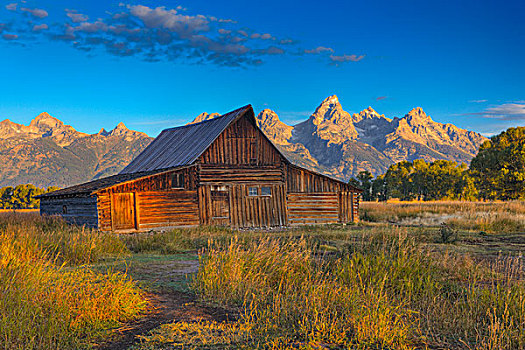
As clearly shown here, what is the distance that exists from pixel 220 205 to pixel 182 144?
21.4 feet

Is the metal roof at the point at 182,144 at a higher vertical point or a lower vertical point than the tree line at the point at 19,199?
higher

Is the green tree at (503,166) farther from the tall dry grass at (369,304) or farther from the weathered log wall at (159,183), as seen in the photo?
the tall dry grass at (369,304)

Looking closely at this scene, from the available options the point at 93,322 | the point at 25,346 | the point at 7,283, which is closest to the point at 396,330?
the point at 93,322

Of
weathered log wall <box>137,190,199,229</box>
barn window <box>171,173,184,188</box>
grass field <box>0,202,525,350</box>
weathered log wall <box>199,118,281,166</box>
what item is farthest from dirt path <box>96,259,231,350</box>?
weathered log wall <box>199,118,281,166</box>

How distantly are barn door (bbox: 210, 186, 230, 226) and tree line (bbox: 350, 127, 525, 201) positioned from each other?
1350 inches

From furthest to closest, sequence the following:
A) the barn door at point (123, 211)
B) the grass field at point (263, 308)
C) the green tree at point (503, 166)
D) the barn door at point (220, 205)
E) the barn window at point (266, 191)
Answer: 1. the green tree at point (503, 166)
2. the barn window at point (266, 191)
3. the barn door at point (220, 205)
4. the barn door at point (123, 211)
5. the grass field at point (263, 308)

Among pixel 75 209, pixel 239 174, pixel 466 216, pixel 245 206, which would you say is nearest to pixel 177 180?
pixel 239 174

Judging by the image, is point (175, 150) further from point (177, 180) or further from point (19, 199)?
point (19, 199)

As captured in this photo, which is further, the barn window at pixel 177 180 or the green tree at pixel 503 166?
the green tree at pixel 503 166

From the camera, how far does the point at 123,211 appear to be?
2498 centimetres

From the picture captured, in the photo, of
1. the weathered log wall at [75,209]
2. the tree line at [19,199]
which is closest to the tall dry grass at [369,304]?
the weathered log wall at [75,209]

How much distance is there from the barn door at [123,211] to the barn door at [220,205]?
16.5 ft

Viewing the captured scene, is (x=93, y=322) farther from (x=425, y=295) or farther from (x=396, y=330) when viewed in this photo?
(x=425, y=295)

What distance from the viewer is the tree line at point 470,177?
4825 cm
